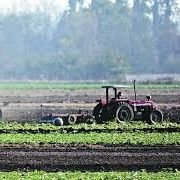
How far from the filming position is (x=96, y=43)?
130m

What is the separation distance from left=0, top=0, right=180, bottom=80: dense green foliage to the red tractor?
3232 inches

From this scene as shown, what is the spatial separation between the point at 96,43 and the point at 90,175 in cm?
11362

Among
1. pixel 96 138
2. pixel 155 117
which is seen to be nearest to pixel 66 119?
pixel 155 117

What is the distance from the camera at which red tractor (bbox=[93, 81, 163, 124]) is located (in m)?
33.1

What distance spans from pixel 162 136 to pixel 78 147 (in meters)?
4.73

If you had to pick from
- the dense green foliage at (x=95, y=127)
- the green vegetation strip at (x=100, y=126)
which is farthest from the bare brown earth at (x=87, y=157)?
the green vegetation strip at (x=100, y=126)

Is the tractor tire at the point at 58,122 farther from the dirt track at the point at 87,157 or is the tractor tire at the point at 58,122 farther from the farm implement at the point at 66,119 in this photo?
the dirt track at the point at 87,157

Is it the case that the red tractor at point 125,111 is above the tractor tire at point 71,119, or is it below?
above

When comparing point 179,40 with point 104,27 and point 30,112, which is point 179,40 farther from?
point 30,112

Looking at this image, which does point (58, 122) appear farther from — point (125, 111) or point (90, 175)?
point (90, 175)

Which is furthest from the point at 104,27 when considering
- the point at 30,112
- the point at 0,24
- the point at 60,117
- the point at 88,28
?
the point at 60,117

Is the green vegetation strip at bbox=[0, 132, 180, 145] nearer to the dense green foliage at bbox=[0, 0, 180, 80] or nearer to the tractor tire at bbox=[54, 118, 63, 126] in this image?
the tractor tire at bbox=[54, 118, 63, 126]

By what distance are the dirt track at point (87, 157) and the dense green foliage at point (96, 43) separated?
92808 millimetres

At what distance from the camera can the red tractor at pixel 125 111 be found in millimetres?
33094
